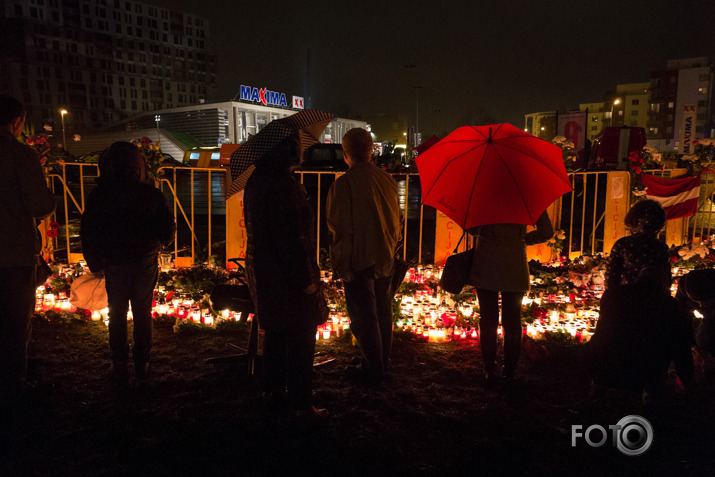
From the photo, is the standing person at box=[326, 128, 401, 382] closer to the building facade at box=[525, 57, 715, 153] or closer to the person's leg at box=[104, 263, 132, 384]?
the person's leg at box=[104, 263, 132, 384]

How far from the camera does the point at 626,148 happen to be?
17.3 m

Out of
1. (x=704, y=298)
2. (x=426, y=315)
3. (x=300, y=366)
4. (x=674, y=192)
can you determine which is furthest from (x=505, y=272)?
(x=674, y=192)

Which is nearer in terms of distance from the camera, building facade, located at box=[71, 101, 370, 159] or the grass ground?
the grass ground

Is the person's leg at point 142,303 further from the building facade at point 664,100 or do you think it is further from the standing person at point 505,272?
the building facade at point 664,100

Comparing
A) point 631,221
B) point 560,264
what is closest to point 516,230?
point 631,221

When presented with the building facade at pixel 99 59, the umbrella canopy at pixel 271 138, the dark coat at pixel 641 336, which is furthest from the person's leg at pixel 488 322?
the building facade at pixel 99 59

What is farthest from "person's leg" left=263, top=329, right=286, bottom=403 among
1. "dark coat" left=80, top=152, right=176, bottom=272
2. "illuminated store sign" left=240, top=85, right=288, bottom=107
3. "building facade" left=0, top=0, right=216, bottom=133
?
"building facade" left=0, top=0, right=216, bottom=133

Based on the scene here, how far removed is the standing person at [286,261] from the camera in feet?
9.53

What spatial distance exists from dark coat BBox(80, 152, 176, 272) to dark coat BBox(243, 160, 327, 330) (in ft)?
3.12

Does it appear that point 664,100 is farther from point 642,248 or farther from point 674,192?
point 642,248

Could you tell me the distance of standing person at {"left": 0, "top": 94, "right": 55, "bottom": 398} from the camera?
328 centimetres

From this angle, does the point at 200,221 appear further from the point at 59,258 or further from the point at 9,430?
the point at 9,430

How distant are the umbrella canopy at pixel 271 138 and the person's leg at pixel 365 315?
105cm

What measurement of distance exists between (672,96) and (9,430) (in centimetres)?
10690
